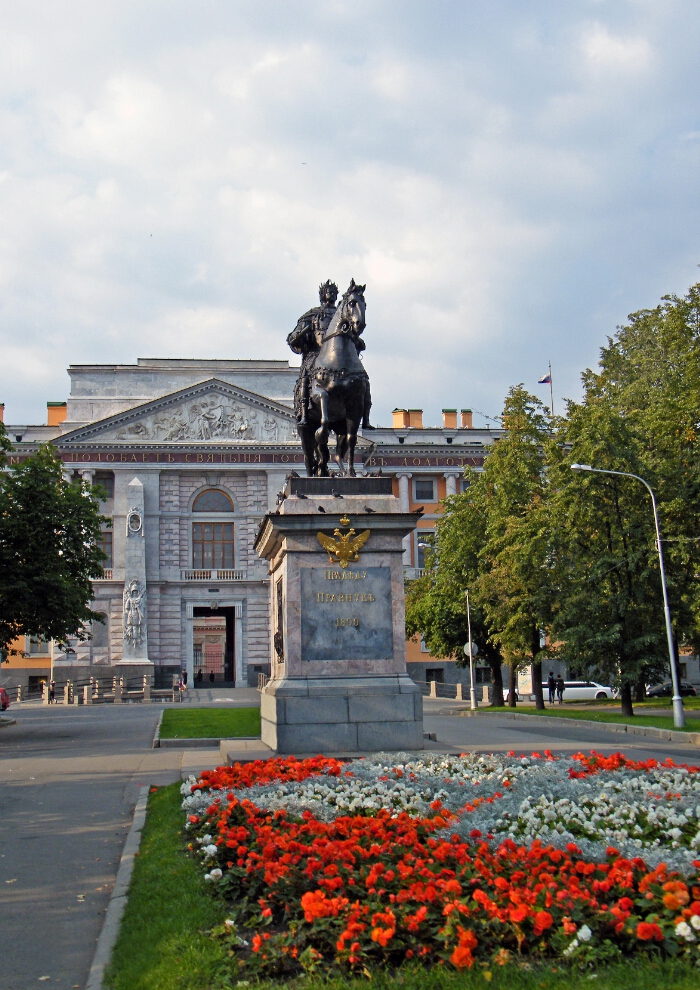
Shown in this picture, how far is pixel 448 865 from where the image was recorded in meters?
6.58

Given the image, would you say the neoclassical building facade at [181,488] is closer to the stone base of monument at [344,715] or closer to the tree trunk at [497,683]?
the tree trunk at [497,683]

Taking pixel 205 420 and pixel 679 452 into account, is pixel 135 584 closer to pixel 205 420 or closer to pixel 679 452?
pixel 205 420

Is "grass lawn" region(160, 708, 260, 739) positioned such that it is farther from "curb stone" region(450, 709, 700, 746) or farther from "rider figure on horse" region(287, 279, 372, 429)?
"curb stone" region(450, 709, 700, 746)

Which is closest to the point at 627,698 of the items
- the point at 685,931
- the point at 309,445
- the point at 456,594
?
the point at 456,594

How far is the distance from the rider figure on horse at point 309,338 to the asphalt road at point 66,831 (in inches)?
232

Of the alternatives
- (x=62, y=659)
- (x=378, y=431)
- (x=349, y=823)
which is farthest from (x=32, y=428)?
(x=349, y=823)

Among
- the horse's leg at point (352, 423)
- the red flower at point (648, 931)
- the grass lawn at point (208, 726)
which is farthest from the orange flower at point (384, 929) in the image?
the grass lawn at point (208, 726)

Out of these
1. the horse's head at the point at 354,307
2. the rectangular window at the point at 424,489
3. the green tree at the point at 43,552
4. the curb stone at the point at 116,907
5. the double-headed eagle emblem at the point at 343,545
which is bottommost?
the curb stone at the point at 116,907

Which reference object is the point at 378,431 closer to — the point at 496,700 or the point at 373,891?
the point at 496,700

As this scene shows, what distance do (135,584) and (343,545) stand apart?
50507 mm

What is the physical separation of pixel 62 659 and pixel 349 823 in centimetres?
5588

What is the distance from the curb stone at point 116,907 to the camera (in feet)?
18.4

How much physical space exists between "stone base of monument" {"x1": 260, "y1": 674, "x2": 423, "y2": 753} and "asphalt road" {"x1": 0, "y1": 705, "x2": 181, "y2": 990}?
2293 millimetres

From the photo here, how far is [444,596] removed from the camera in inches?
1790
